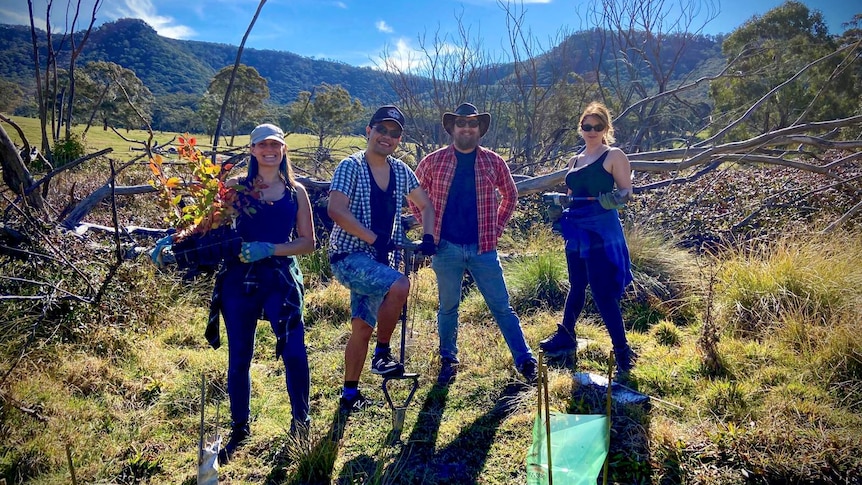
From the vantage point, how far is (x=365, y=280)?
2.95 metres

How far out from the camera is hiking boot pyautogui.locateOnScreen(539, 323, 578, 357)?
156 inches

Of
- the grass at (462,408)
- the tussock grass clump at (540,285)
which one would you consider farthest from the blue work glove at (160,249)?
the tussock grass clump at (540,285)

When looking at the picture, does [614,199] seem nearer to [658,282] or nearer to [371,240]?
[371,240]

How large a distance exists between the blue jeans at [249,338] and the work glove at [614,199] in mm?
2184

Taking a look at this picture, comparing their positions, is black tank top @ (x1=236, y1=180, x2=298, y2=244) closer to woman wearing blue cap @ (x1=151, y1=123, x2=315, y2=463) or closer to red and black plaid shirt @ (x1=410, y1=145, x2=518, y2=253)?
woman wearing blue cap @ (x1=151, y1=123, x2=315, y2=463)

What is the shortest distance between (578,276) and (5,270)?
474cm

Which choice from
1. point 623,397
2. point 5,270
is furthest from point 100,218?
point 623,397

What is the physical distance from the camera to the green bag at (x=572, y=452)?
2.20 metres

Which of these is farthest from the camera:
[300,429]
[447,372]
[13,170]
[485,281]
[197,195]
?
[13,170]

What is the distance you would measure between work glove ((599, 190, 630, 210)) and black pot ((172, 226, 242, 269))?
2378 mm

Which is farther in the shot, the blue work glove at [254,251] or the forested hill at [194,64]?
the forested hill at [194,64]

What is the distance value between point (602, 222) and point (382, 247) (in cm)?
158

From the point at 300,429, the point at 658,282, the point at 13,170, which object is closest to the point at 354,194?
the point at 300,429

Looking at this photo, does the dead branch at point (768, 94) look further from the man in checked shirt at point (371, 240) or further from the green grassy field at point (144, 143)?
the green grassy field at point (144, 143)
